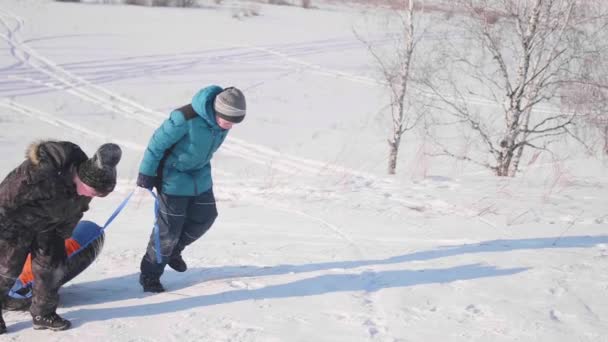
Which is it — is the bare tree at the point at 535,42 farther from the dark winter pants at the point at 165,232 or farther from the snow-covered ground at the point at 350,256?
the dark winter pants at the point at 165,232

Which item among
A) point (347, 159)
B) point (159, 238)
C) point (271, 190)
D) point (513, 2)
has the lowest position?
point (347, 159)

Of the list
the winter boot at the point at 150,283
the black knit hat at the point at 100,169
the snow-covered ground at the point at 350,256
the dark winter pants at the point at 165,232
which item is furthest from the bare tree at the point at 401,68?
the black knit hat at the point at 100,169

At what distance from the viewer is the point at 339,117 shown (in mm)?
16547

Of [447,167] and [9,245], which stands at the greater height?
[9,245]

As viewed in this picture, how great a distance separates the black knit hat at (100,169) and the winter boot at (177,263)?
3.97 ft

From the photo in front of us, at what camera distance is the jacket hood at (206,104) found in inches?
141

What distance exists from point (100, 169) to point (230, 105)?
3.09 ft

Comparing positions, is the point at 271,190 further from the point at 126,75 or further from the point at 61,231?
the point at 126,75

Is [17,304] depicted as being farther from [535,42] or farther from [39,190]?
[535,42]

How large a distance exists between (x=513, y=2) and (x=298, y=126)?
8034 millimetres

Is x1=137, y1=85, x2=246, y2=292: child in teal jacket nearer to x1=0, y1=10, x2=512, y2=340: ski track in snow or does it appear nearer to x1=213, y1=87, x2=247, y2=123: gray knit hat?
x1=213, y1=87, x2=247, y2=123: gray knit hat

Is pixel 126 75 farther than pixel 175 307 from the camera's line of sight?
Yes

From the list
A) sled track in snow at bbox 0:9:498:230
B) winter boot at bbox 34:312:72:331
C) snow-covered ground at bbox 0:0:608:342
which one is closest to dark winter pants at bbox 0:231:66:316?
winter boot at bbox 34:312:72:331

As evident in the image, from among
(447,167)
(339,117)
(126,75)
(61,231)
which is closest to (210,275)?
(61,231)
